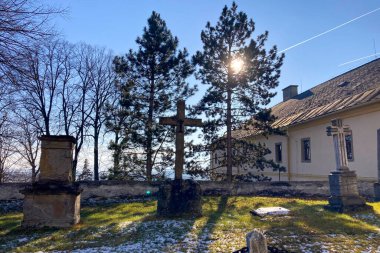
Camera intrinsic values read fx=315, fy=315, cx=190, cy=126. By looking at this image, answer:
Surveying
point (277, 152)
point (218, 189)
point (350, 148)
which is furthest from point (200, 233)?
point (277, 152)

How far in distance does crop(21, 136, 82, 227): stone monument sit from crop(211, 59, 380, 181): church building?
33.5 ft

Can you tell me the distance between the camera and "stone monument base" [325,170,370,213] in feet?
A: 31.1

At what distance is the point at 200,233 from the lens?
666 cm

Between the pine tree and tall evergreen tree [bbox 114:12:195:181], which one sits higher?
tall evergreen tree [bbox 114:12:195:181]

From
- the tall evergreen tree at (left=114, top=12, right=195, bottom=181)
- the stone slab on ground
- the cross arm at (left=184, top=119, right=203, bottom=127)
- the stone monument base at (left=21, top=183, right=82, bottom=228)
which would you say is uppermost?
the tall evergreen tree at (left=114, top=12, right=195, bottom=181)

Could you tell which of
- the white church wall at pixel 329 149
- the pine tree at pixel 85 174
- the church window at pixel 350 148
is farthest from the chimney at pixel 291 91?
the pine tree at pixel 85 174

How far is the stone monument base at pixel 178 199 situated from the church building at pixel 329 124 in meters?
7.38

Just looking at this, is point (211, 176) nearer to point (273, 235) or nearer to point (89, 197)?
point (89, 197)

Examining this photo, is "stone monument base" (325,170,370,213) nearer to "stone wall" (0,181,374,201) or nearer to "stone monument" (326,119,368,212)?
"stone monument" (326,119,368,212)

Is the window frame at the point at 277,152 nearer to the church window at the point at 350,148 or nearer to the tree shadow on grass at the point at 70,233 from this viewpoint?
the church window at the point at 350,148

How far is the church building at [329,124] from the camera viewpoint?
14453 millimetres

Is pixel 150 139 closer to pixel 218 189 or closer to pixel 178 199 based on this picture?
pixel 218 189

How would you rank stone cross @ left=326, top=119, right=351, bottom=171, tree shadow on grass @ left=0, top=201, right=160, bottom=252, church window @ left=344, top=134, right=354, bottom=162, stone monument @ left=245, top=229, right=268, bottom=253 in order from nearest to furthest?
stone monument @ left=245, top=229, right=268, bottom=253 < tree shadow on grass @ left=0, top=201, right=160, bottom=252 < stone cross @ left=326, top=119, right=351, bottom=171 < church window @ left=344, top=134, right=354, bottom=162

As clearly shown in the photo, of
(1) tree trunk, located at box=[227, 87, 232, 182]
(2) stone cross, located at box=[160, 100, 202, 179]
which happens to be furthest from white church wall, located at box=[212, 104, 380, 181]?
(2) stone cross, located at box=[160, 100, 202, 179]
